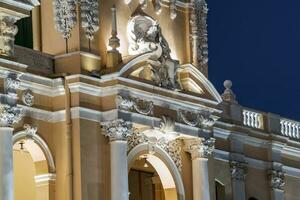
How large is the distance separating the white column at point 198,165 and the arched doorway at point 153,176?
460 millimetres

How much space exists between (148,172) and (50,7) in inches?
250

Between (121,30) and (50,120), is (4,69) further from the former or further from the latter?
(121,30)

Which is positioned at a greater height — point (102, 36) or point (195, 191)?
point (102, 36)

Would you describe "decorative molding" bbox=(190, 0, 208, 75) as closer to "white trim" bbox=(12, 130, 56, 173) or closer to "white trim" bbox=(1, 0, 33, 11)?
"white trim" bbox=(12, 130, 56, 173)

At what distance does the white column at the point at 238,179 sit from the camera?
44156 mm

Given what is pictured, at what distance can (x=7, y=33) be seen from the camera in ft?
114

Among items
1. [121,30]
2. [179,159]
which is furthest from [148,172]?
[121,30]

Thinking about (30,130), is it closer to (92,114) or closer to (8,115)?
(8,115)

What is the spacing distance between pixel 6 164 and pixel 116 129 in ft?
13.2

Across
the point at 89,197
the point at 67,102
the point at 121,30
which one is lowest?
the point at 89,197

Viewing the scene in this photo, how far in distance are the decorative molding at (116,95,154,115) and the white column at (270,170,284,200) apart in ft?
27.0

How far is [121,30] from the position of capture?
1551 inches

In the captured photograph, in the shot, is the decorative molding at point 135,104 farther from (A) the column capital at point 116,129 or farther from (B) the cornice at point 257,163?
(B) the cornice at point 257,163

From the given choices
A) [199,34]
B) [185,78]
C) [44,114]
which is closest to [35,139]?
[44,114]
